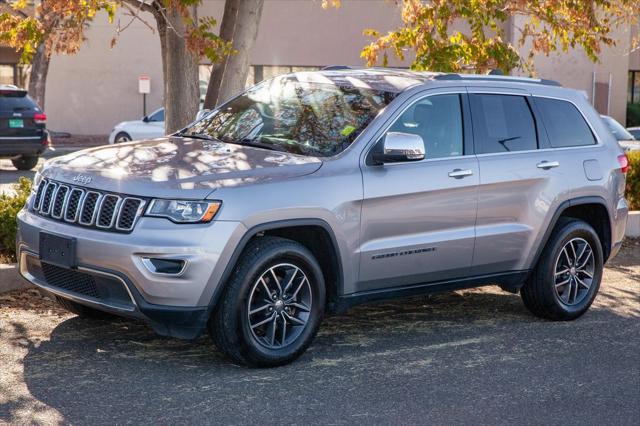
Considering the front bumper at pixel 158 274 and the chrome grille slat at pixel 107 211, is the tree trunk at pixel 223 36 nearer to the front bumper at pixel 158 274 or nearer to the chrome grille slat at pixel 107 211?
the chrome grille slat at pixel 107 211

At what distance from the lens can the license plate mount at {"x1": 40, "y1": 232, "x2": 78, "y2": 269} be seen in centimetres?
639

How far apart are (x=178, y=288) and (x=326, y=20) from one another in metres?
30.4

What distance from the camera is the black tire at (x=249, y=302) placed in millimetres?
6367

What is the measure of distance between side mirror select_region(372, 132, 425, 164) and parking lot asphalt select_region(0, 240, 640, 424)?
1.28m

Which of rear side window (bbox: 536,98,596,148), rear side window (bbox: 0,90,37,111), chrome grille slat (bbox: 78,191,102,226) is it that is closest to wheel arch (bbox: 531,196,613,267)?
rear side window (bbox: 536,98,596,148)

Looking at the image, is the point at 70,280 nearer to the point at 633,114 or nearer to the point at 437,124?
the point at 437,124

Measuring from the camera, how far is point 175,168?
21.5ft

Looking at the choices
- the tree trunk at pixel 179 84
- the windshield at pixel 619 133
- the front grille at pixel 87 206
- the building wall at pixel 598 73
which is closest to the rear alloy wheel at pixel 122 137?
the windshield at pixel 619 133

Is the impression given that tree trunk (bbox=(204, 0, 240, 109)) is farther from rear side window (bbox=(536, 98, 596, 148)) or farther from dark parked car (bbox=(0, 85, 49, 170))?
dark parked car (bbox=(0, 85, 49, 170))

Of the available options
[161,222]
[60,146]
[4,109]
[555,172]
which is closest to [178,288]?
[161,222]

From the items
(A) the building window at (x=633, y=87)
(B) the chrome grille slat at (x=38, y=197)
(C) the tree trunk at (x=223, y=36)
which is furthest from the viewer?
(A) the building window at (x=633, y=87)

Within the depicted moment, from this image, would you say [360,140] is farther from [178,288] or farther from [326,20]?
[326,20]

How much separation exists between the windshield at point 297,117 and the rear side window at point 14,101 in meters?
13.1

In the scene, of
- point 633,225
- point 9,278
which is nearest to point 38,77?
point 633,225
